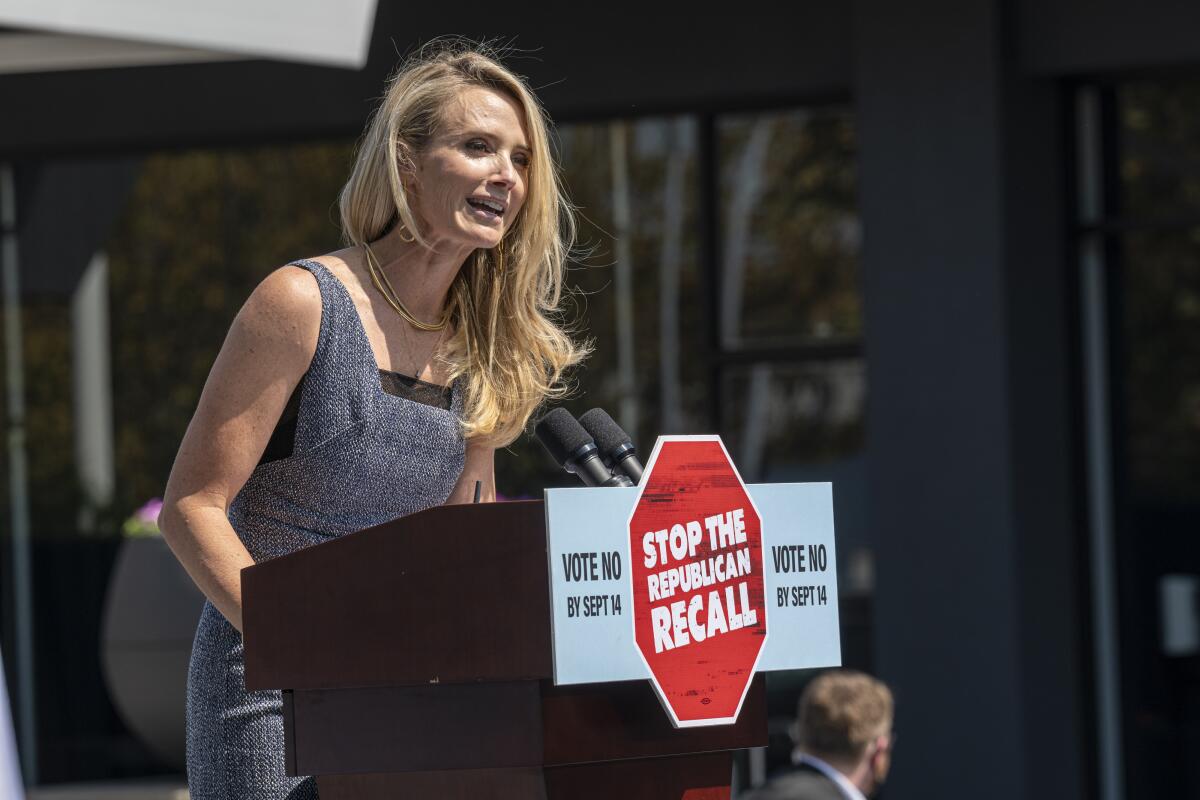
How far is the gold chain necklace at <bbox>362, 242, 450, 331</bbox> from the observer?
8.18 feet

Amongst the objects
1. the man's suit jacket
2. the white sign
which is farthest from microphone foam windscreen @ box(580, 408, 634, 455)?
the man's suit jacket

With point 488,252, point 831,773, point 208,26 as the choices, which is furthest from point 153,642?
point 488,252

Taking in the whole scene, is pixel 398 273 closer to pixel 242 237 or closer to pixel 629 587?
pixel 629 587

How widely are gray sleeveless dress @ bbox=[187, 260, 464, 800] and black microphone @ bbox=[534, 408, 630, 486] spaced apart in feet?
0.68

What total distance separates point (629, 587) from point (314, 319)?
25.8 inches

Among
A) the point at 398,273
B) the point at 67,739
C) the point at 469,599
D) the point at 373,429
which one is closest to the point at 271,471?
the point at 373,429

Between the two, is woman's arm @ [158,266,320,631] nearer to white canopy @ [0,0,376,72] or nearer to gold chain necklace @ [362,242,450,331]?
gold chain necklace @ [362,242,450,331]

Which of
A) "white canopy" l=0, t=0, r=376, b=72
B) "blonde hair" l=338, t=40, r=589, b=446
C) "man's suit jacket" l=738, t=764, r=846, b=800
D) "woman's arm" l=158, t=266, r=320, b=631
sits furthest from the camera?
"white canopy" l=0, t=0, r=376, b=72

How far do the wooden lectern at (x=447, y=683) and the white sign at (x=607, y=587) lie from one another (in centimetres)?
3

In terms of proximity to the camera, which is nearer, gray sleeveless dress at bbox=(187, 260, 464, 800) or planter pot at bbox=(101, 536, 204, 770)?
gray sleeveless dress at bbox=(187, 260, 464, 800)

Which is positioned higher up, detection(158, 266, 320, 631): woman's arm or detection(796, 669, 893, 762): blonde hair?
detection(158, 266, 320, 631): woman's arm

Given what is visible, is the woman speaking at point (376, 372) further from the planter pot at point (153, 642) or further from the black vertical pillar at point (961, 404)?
the planter pot at point (153, 642)

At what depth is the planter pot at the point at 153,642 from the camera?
8156mm

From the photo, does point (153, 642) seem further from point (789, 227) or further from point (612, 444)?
point (612, 444)
